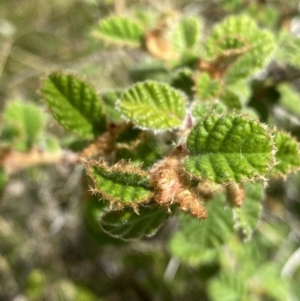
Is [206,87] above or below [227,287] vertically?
above

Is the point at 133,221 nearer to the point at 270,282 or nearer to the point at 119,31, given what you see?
the point at 119,31

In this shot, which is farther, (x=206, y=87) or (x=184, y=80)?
(x=184, y=80)

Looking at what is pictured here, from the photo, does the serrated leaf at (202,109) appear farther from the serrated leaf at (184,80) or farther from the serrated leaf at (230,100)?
the serrated leaf at (184,80)

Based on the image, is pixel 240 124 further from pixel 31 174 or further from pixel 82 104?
pixel 31 174

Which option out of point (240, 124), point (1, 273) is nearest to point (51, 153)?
point (240, 124)

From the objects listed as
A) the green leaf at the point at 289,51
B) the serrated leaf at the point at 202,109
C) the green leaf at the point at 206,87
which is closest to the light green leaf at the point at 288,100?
the green leaf at the point at 289,51

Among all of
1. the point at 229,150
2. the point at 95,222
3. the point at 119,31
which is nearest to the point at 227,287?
the point at 95,222
